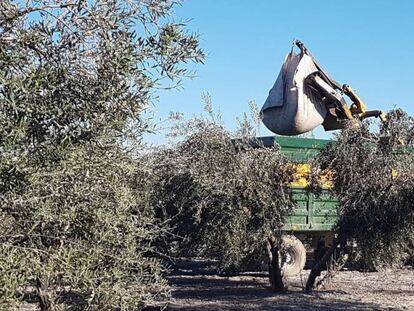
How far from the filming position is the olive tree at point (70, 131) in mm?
4262

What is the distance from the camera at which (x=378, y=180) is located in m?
12.0

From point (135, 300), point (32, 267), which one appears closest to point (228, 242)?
point (135, 300)

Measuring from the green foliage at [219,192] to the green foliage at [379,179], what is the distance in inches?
42.8

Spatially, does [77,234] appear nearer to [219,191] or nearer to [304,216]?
[219,191]

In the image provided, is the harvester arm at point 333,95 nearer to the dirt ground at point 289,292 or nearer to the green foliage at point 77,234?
the dirt ground at point 289,292

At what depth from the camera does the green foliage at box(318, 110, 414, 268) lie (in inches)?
472

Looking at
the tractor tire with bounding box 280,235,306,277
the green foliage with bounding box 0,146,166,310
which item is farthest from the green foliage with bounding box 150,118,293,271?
the green foliage with bounding box 0,146,166,310

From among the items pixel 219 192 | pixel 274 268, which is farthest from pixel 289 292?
pixel 219 192

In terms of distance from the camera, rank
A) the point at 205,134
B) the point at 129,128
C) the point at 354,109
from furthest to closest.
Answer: the point at 354,109 < the point at 205,134 < the point at 129,128

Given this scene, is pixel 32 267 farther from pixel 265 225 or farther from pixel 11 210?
pixel 265 225

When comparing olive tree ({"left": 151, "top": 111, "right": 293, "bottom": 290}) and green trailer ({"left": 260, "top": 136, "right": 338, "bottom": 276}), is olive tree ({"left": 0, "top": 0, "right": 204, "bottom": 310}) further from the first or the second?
green trailer ({"left": 260, "top": 136, "right": 338, "bottom": 276})

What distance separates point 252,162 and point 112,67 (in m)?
8.01

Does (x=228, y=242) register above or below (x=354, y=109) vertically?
below

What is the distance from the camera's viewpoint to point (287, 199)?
41.7 ft
